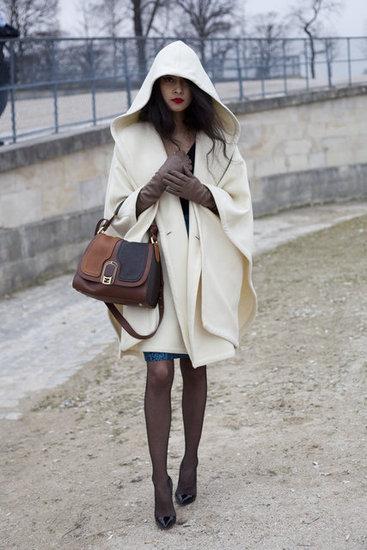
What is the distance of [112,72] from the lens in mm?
14789

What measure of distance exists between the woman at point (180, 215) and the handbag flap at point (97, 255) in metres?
0.09

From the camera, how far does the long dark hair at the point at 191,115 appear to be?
4531mm

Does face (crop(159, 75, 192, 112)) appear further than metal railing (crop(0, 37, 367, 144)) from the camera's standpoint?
No

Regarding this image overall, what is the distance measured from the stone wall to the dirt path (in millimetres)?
3207

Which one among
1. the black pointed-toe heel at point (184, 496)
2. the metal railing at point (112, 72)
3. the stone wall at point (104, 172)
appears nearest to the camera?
the black pointed-toe heel at point (184, 496)

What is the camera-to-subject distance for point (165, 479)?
4.49m

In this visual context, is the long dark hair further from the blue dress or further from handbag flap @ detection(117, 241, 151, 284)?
handbag flap @ detection(117, 241, 151, 284)

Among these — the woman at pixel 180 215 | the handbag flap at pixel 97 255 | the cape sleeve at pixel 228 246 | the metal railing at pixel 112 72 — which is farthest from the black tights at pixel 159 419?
the metal railing at pixel 112 72

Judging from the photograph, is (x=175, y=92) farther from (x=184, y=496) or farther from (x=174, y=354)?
(x=184, y=496)

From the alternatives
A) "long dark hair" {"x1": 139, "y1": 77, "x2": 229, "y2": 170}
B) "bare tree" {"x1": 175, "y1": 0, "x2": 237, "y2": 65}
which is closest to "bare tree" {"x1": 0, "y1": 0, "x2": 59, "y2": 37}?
"bare tree" {"x1": 175, "y1": 0, "x2": 237, "y2": 65}

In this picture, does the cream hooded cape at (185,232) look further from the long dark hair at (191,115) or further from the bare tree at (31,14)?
the bare tree at (31,14)

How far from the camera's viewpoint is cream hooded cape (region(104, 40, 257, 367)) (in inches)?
175

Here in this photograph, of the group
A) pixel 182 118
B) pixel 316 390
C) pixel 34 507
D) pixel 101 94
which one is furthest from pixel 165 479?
pixel 101 94

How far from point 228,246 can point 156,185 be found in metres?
0.43
